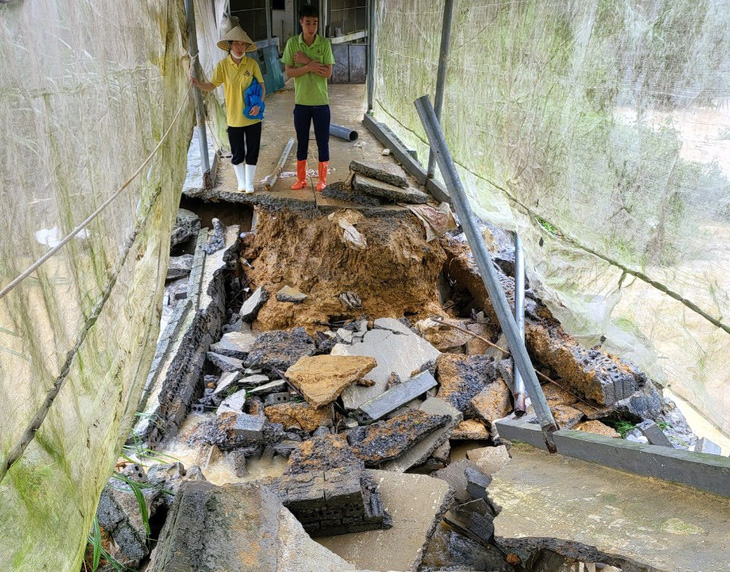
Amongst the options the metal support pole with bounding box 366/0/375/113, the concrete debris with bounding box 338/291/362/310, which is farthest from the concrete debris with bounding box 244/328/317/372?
the metal support pole with bounding box 366/0/375/113

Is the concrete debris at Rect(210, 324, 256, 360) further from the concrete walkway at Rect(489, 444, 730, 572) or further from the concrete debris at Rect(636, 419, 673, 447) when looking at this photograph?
the concrete debris at Rect(636, 419, 673, 447)

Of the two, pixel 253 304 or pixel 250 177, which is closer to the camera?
pixel 250 177

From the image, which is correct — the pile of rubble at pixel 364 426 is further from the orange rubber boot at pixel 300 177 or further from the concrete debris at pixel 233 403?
the orange rubber boot at pixel 300 177

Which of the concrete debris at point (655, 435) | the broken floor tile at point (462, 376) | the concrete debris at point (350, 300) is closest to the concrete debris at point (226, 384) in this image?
the concrete debris at point (350, 300)

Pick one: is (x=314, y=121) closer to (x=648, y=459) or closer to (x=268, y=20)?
(x=648, y=459)

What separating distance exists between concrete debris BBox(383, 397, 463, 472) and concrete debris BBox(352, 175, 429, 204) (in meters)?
2.16

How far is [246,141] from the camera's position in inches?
220

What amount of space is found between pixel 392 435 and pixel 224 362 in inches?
74.5

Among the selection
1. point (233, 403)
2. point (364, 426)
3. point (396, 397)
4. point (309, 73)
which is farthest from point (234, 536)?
point (309, 73)

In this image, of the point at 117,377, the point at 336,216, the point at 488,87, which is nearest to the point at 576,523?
Answer: the point at 117,377

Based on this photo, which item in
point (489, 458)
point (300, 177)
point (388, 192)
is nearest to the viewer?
point (489, 458)

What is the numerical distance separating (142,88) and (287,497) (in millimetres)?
2468

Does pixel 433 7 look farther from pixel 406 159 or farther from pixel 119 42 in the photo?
pixel 119 42

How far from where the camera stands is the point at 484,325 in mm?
5852
